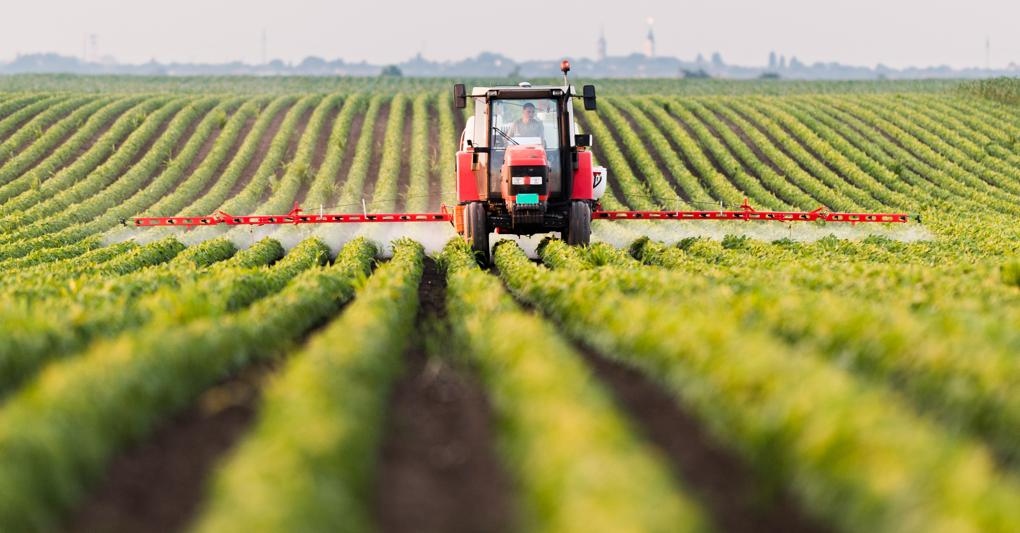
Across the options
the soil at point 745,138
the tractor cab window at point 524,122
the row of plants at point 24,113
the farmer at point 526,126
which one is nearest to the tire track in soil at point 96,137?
the row of plants at point 24,113

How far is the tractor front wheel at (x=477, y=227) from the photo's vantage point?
62.5 feet

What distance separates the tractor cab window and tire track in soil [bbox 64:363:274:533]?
38.0 feet

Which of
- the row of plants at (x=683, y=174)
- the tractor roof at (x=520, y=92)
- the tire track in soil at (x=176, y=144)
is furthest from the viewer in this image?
the tire track in soil at (x=176, y=144)

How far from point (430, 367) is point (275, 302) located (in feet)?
8.17

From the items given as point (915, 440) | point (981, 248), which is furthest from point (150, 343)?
point (981, 248)

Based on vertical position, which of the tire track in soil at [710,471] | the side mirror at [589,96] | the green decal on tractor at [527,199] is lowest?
the tire track in soil at [710,471]

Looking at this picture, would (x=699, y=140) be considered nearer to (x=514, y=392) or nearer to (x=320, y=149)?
(x=320, y=149)

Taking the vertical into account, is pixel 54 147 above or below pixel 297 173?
above

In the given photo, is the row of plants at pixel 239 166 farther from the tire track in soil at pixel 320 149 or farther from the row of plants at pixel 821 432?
the row of plants at pixel 821 432

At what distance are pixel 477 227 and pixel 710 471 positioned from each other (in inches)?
504

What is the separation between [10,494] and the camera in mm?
5570

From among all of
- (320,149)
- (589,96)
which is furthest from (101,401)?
(320,149)

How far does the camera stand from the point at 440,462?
22.2 feet

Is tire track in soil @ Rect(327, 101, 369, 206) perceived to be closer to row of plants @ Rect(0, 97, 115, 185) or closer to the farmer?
row of plants @ Rect(0, 97, 115, 185)
